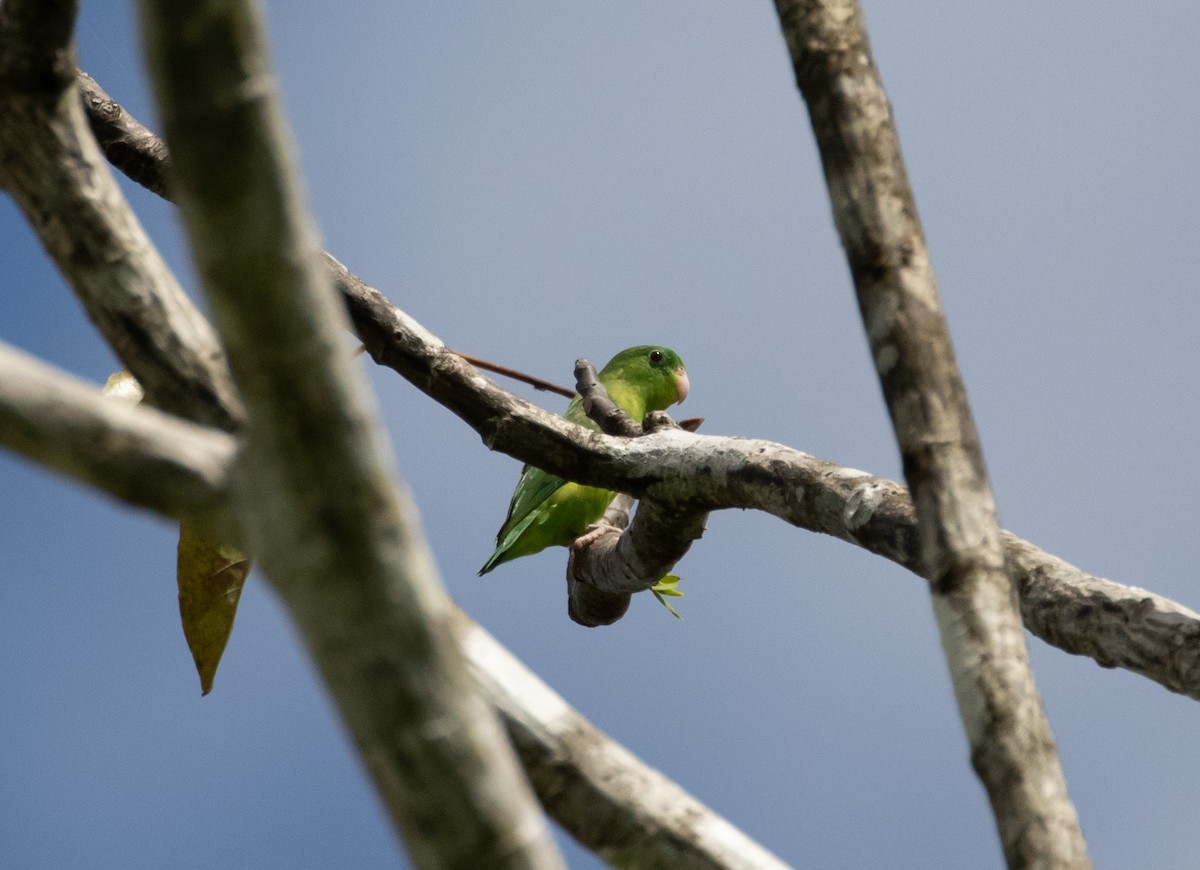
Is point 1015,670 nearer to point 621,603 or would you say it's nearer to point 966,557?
point 966,557

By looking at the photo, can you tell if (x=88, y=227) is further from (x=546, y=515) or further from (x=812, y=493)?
(x=546, y=515)

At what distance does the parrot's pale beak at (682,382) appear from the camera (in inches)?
285

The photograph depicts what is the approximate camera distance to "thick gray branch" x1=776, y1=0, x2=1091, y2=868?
1.57m

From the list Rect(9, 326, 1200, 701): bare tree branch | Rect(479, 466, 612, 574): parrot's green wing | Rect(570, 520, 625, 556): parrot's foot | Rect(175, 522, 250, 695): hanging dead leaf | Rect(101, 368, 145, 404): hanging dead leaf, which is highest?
Rect(101, 368, 145, 404): hanging dead leaf

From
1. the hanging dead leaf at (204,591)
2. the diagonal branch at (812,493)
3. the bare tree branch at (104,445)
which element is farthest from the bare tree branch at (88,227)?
the diagonal branch at (812,493)

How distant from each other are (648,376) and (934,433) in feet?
17.8

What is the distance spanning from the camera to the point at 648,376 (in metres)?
7.14

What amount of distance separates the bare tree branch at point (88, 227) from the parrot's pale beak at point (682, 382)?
5524mm

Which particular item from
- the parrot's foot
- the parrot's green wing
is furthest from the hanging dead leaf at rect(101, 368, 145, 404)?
the parrot's green wing

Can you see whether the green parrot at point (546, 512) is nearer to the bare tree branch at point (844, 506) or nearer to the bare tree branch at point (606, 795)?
the bare tree branch at point (844, 506)

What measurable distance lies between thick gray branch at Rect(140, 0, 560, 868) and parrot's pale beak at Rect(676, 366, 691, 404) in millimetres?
6258

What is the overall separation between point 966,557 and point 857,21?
0.97 metres

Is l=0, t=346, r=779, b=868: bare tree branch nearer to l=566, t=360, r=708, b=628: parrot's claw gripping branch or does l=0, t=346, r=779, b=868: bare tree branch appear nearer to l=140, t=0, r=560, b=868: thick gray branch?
l=140, t=0, r=560, b=868: thick gray branch

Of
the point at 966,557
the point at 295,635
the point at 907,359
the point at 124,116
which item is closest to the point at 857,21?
the point at 907,359
